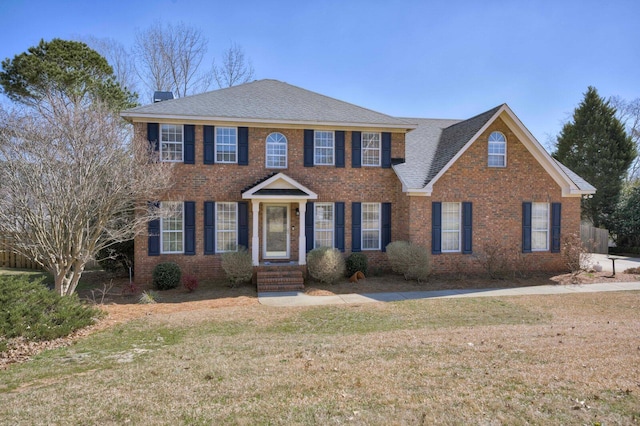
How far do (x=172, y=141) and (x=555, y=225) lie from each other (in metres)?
14.8

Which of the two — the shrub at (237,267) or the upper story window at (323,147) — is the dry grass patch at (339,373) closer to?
the shrub at (237,267)

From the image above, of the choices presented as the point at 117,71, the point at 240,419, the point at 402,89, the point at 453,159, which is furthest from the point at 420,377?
the point at 117,71

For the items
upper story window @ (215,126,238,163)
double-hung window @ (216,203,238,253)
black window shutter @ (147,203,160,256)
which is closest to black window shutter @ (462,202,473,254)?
double-hung window @ (216,203,238,253)

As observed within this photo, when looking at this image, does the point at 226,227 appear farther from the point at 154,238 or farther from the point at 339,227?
the point at 339,227

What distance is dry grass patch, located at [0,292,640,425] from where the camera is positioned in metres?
4.45

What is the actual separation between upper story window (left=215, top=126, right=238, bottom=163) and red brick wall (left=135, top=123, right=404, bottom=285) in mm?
269

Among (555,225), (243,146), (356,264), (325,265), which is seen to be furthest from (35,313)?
(555,225)

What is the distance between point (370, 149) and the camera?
53.2ft

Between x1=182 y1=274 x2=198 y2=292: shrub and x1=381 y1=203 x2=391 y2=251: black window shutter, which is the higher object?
x1=381 y1=203 x2=391 y2=251: black window shutter

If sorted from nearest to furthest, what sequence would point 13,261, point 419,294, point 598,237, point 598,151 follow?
point 419,294
point 13,261
point 598,237
point 598,151

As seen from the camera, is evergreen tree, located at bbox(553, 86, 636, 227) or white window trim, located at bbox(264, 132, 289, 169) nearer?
white window trim, located at bbox(264, 132, 289, 169)

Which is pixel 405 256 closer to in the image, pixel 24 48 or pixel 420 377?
pixel 420 377

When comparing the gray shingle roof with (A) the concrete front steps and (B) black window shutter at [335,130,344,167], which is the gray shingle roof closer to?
(B) black window shutter at [335,130,344,167]

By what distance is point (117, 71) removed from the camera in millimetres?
27875
